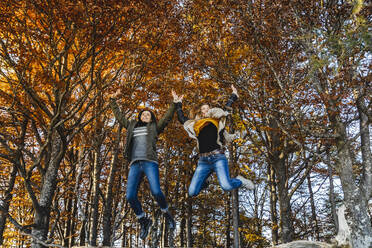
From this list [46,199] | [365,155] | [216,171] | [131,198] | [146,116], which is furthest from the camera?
[365,155]

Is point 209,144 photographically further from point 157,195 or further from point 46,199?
point 46,199

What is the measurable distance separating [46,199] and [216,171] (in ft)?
15.0

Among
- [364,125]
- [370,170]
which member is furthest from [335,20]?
[370,170]

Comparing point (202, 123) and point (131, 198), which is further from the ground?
point (202, 123)

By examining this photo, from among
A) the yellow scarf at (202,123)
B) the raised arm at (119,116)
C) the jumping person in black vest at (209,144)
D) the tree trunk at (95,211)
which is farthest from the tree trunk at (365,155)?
the tree trunk at (95,211)

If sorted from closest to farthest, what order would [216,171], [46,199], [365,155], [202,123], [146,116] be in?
[216,171]
[146,116]
[202,123]
[46,199]
[365,155]

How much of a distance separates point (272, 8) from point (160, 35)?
A: 3.66m

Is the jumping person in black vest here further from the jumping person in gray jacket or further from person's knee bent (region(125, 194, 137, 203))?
person's knee bent (region(125, 194, 137, 203))

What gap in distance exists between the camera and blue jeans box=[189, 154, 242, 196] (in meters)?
5.43

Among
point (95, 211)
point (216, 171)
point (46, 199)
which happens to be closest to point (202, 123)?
point (216, 171)

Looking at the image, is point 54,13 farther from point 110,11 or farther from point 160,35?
point 160,35

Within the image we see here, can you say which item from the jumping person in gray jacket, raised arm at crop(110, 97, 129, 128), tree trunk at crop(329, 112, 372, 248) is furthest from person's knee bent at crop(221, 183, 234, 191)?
tree trunk at crop(329, 112, 372, 248)

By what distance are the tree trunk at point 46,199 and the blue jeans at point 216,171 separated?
361cm

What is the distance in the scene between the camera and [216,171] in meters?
5.55
